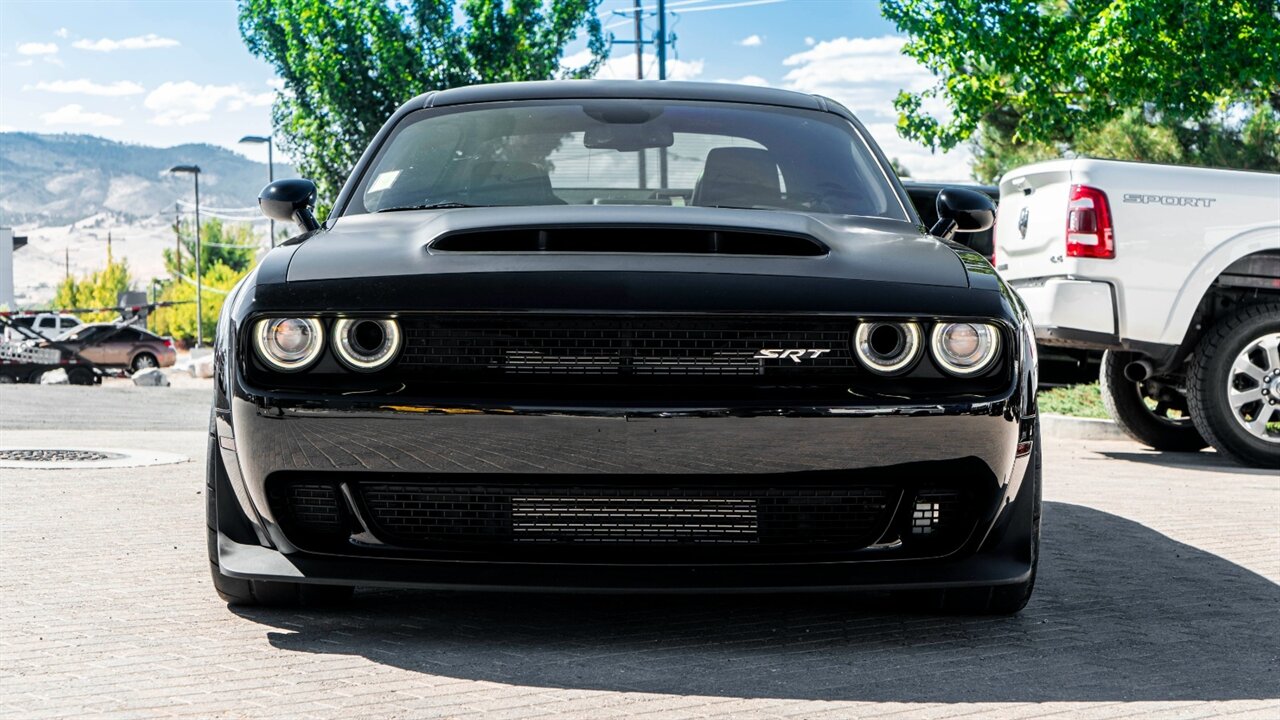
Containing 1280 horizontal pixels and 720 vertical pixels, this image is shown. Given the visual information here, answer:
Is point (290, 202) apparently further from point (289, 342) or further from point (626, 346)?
point (626, 346)

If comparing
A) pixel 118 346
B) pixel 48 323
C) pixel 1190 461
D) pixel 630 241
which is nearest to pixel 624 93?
pixel 630 241

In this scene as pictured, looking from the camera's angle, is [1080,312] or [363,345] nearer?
[363,345]

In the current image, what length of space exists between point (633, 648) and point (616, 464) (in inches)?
23.2

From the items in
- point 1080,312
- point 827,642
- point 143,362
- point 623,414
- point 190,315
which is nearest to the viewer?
point 623,414

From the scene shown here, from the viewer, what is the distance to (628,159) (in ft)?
16.2

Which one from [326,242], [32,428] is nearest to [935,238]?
[326,242]

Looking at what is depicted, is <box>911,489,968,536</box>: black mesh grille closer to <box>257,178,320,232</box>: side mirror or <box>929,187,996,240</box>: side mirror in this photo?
<box>929,187,996,240</box>: side mirror

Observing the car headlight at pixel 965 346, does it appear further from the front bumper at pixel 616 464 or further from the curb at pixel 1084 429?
the curb at pixel 1084 429

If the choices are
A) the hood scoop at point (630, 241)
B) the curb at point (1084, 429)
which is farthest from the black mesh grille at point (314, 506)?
the curb at point (1084, 429)

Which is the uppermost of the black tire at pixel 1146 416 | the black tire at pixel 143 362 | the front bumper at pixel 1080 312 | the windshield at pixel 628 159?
the windshield at pixel 628 159

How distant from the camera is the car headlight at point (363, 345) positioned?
3520 millimetres

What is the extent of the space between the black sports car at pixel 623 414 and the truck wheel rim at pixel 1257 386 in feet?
19.3

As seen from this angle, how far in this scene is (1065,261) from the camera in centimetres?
895

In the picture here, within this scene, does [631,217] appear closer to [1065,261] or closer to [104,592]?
[104,592]
